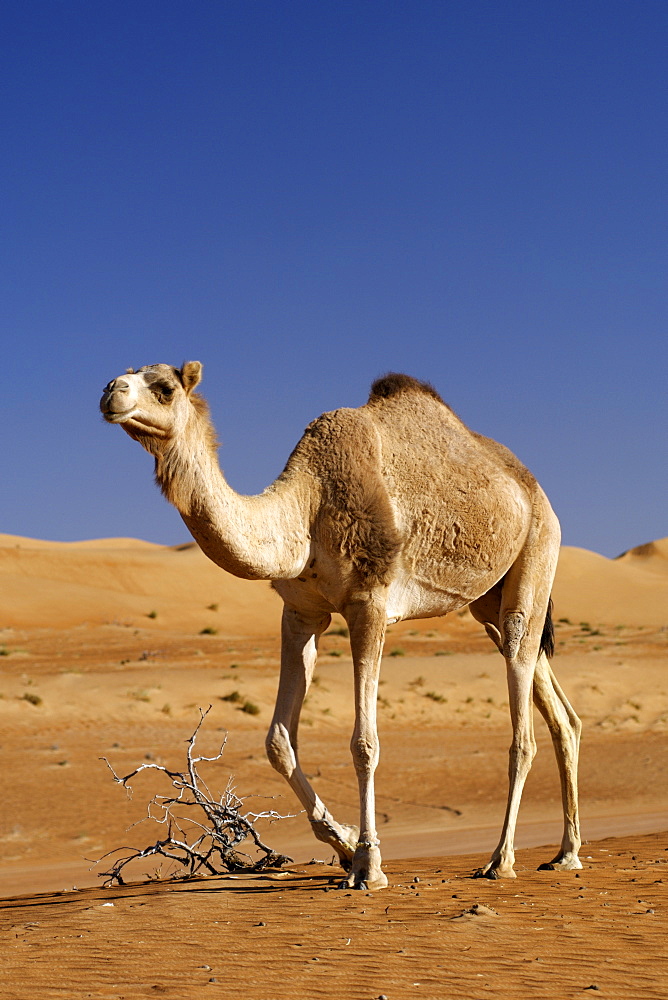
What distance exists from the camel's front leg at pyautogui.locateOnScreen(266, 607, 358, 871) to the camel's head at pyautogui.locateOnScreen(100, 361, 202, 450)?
1.65 meters

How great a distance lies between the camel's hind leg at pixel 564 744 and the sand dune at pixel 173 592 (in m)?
36.9

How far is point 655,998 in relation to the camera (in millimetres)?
4539

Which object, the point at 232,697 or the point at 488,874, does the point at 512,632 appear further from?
the point at 232,697

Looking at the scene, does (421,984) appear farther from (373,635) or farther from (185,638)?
(185,638)

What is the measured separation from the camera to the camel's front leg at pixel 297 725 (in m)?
6.80

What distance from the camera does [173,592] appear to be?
2311 inches

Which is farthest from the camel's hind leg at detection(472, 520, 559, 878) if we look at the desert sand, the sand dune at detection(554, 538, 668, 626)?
the sand dune at detection(554, 538, 668, 626)

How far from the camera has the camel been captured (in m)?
6.06

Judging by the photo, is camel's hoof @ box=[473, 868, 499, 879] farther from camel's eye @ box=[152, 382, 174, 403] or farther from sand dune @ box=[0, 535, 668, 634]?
sand dune @ box=[0, 535, 668, 634]

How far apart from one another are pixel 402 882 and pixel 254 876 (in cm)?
106

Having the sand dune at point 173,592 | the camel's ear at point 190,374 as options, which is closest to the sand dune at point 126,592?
the sand dune at point 173,592

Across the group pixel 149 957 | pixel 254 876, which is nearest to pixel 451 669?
pixel 254 876

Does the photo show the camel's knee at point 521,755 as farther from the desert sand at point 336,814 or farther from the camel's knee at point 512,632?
the desert sand at point 336,814

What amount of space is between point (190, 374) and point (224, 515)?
0.83 m
